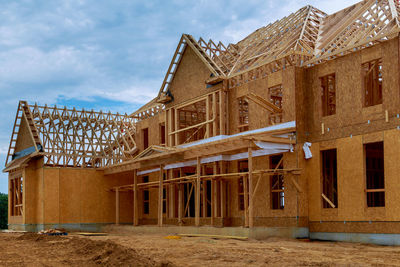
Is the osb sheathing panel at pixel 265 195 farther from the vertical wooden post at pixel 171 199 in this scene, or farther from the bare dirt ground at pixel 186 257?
the bare dirt ground at pixel 186 257

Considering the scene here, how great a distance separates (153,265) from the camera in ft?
37.4

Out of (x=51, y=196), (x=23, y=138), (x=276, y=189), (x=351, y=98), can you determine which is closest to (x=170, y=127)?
(x=276, y=189)

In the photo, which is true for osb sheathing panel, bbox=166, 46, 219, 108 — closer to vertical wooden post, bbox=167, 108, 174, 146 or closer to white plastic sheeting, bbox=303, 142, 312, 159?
vertical wooden post, bbox=167, 108, 174, 146

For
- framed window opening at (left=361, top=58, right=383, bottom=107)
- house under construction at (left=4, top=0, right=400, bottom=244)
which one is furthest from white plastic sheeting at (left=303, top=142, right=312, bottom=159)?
framed window opening at (left=361, top=58, right=383, bottom=107)

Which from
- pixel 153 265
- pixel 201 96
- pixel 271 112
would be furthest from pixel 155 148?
pixel 153 265

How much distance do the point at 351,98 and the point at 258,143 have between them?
4012mm

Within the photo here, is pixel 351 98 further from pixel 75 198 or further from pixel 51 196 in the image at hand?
pixel 51 196

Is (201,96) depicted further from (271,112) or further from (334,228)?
(334,228)

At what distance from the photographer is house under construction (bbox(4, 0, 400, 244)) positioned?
1934 centimetres

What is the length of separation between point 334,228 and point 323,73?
6296 mm

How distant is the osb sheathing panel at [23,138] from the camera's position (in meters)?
32.9

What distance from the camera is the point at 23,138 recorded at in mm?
34062

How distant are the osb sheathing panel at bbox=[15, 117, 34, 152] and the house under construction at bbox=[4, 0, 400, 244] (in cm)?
20

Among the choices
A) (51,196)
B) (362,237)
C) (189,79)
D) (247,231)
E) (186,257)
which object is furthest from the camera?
(51,196)
